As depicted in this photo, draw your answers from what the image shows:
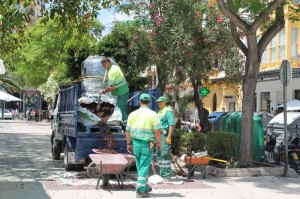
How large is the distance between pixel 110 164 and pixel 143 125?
103 cm

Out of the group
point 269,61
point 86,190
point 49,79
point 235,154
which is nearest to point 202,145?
point 235,154

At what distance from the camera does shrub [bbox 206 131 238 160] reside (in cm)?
1276

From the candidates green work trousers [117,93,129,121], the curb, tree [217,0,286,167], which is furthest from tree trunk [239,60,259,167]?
green work trousers [117,93,129,121]

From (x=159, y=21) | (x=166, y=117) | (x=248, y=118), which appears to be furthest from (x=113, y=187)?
(x=159, y=21)

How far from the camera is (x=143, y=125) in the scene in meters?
9.16

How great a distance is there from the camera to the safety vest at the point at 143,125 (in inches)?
359

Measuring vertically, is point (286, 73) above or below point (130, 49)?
below

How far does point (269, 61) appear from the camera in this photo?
3344cm

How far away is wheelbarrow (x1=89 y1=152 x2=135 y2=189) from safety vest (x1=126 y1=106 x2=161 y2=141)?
2.41ft

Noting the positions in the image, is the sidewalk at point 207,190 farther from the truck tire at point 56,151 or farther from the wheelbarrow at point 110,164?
the truck tire at point 56,151

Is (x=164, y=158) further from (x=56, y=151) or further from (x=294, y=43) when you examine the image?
(x=294, y=43)

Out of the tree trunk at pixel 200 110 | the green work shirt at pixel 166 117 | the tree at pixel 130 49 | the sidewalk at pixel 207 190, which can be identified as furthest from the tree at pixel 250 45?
the tree at pixel 130 49

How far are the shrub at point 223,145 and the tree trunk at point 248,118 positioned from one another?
30 centimetres

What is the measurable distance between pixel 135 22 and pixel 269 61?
18.0 m
